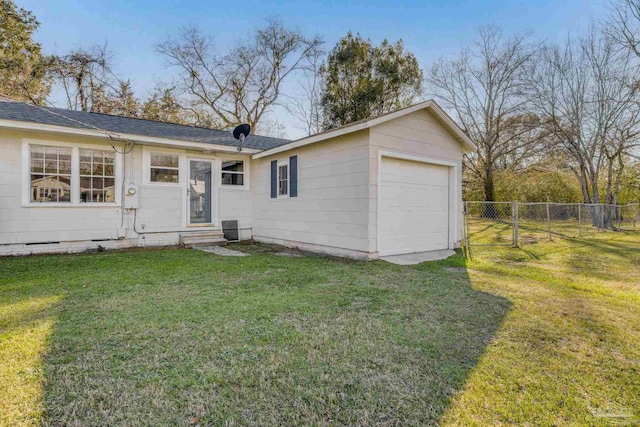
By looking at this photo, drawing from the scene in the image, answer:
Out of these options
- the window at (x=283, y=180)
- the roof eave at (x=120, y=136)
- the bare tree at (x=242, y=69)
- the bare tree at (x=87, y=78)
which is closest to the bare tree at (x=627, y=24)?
the window at (x=283, y=180)

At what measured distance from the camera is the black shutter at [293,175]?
7.83 metres

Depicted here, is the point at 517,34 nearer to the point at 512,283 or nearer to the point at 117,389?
the point at 512,283

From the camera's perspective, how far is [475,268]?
567 cm

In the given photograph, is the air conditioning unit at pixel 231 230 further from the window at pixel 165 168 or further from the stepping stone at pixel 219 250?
the window at pixel 165 168

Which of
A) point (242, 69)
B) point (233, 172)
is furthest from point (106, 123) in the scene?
point (242, 69)

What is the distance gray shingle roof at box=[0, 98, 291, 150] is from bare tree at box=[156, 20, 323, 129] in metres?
12.0

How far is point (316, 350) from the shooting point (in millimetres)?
2498

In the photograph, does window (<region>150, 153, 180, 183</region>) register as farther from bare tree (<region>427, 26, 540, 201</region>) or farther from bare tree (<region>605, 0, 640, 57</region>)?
bare tree (<region>427, 26, 540, 201</region>)

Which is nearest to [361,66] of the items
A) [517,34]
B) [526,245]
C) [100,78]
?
[517,34]

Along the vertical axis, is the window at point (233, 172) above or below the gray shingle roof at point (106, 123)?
below

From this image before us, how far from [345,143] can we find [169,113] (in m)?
16.9

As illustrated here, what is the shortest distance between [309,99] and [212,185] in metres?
15.5

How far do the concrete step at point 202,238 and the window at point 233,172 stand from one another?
1.44 metres

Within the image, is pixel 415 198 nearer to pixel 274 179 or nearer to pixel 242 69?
pixel 274 179
